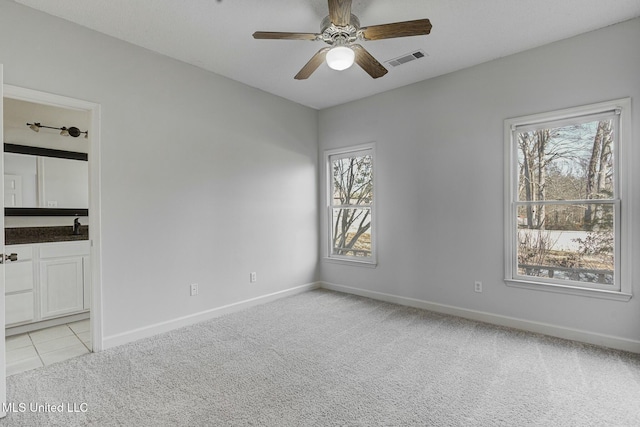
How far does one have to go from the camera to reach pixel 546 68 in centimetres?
304

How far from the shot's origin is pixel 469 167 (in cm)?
350

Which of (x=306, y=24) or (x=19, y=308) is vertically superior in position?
(x=306, y=24)

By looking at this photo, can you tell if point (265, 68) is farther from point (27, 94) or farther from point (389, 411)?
point (389, 411)

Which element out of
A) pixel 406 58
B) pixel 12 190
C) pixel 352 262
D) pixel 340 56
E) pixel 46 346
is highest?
pixel 406 58

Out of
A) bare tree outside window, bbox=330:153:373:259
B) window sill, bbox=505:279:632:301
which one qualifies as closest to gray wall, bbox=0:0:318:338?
bare tree outside window, bbox=330:153:373:259

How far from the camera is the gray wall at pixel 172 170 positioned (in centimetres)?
265

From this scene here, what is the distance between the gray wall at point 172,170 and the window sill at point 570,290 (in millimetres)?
2725

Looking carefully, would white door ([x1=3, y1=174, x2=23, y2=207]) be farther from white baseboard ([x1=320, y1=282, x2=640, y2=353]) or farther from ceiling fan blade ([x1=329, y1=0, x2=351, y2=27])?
white baseboard ([x1=320, y1=282, x2=640, y2=353])

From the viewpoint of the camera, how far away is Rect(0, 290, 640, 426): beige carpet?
6.19 ft

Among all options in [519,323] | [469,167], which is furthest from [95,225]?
[519,323]

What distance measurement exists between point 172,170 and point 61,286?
1827mm

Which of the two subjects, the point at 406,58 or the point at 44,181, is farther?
the point at 44,181

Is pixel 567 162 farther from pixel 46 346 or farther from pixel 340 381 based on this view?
pixel 46 346

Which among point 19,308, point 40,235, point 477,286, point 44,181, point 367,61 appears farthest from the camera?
point 44,181
